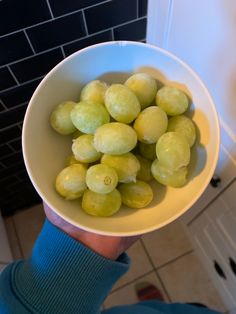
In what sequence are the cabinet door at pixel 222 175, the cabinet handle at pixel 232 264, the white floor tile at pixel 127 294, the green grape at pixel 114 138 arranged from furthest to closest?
the white floor tile at pixel 127 294 < the cabinet handle at pixel 232 264 < the cabinet door at pixel 222 175 < the green grape at pixel 114 138

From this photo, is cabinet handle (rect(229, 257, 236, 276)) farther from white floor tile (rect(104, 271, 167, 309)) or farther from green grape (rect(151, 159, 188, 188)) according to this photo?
green grape (rect(151, 159, 188, 188))

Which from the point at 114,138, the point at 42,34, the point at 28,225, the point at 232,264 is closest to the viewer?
the point at 114,138

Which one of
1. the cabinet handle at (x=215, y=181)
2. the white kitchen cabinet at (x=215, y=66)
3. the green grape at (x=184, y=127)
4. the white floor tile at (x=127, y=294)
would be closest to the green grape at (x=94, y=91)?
the green grape at (x=184, y=127)

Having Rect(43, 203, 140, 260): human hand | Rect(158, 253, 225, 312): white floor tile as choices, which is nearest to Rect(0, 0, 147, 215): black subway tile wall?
Rect(43, 203, 140, 260): human hand

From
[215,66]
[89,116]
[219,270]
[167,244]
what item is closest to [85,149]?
[89,116]

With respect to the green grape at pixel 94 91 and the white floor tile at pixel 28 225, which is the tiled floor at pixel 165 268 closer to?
the white floor tile at pixel 28 225

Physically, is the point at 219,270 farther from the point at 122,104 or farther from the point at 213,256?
the point at 122,104
